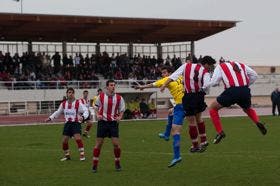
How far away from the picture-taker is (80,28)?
55.2m

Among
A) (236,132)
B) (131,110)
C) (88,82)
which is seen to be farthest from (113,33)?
(236,132)

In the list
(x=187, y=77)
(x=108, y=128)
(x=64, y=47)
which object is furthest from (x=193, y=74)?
(x=64, y=47)

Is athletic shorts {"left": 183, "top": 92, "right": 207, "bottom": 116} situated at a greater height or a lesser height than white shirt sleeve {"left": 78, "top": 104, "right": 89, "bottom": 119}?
greater

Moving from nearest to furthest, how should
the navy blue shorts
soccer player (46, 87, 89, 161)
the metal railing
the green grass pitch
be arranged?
the navy blue shorts < the green grass pitch < soccer player (46, 87, 89, 161) < the metal railing

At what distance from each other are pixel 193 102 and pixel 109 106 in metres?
2.01

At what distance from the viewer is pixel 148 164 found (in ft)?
55.2

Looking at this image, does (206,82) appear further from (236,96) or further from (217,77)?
(236,96)

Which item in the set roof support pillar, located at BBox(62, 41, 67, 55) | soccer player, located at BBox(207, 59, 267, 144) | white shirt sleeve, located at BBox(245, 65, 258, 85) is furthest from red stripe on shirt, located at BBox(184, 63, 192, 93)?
roof support pillar, located at BBox(62, 41, 67, 55)

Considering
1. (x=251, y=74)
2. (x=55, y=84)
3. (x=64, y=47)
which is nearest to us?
(x=251, y=74)

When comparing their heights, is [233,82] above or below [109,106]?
above

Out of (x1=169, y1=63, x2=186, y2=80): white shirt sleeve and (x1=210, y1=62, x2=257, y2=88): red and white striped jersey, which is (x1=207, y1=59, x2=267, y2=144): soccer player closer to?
(x1=210, y1=62, x2=257, y2=88): red and white striped jersey

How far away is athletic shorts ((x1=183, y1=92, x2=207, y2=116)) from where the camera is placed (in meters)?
15.2

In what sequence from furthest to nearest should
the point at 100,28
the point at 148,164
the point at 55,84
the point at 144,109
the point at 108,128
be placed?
the point at 100,28, the point at 55,84, the point at 144,109, the point at 148,164, the point at 108,128

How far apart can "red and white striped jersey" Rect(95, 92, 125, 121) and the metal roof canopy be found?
3507cm
